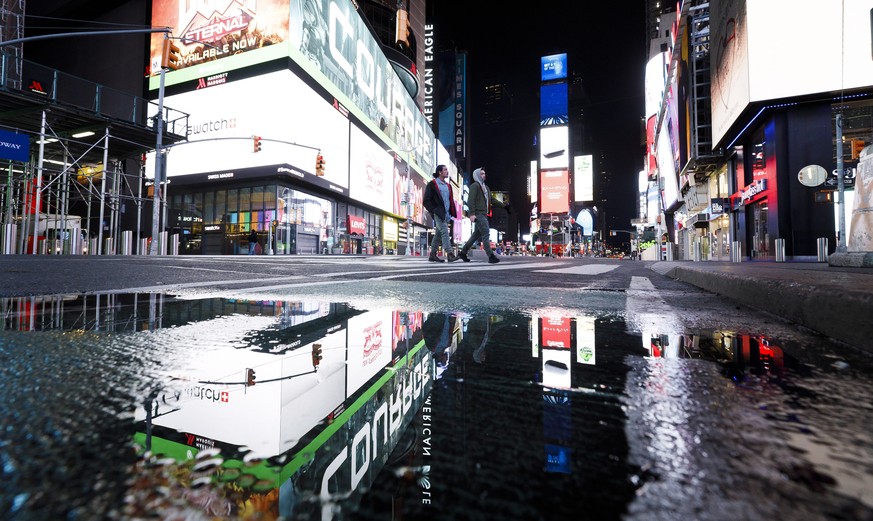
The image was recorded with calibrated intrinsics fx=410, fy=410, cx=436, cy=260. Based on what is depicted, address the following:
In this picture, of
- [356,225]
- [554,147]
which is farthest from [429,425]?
[554,147]

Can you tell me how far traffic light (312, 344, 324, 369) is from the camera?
812mm

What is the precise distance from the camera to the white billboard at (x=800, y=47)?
13.7m

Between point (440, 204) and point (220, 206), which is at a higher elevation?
point (220, 206)

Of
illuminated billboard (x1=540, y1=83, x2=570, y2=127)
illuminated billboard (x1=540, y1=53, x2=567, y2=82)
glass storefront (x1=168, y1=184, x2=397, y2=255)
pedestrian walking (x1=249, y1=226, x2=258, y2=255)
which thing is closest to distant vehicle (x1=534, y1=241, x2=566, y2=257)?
illuminated billboard (x1=540, y1=83, x2=570, y2=127)

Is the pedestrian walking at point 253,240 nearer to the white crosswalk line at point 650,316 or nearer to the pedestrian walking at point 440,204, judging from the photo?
the pedestrian walking at point 440,204

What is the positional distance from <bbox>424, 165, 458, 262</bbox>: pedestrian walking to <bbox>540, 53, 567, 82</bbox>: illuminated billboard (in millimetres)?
74337

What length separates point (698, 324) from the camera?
1403mm

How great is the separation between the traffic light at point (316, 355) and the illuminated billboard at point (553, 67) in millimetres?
81525

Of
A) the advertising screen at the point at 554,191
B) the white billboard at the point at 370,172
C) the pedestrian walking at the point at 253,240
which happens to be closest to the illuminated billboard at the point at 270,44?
the white billboard at the point at 370,172

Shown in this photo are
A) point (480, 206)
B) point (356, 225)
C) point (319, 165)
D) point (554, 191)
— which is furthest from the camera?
point (554, 191)

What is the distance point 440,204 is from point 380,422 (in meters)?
7.48

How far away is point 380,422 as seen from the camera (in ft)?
1.74

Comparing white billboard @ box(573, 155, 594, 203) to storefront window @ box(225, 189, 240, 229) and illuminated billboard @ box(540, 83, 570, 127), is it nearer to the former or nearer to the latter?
illuminated billboard @ box(540, 83, 570, 127)

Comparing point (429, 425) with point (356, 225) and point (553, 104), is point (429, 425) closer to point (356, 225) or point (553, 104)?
point (356, 225)
